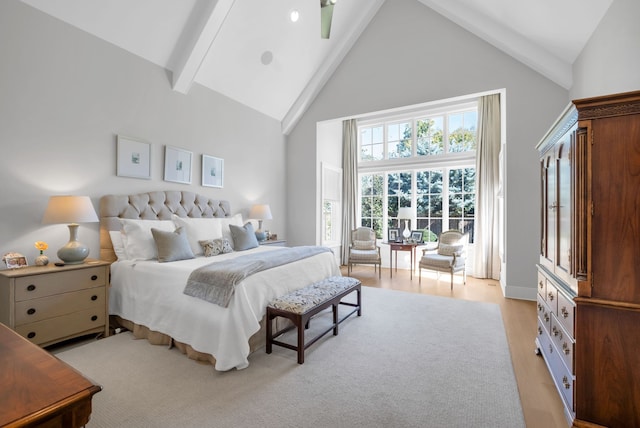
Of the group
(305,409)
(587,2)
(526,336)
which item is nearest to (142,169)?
(305,409)

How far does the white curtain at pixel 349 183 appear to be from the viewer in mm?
6703

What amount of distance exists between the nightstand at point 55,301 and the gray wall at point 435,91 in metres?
3.66

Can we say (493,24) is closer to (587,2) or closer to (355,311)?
(587,2)

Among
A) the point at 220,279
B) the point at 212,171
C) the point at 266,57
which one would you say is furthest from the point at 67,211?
the point at 266,57

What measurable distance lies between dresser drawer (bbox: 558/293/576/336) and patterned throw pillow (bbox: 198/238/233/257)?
3.22m

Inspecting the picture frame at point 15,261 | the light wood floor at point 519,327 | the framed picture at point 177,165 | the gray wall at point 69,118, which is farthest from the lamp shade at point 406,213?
the picture frame at point 15,261

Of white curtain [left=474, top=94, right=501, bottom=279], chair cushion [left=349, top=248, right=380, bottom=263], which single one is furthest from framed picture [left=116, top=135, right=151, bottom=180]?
white curtain [left=474, top=94, right=501, bottom=279]

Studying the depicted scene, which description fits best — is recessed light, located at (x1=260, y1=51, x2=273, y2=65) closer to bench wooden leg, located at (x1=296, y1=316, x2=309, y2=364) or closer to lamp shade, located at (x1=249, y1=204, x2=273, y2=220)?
lamp shade, located at (x1=249, y1=204, x2=273, y2=220)

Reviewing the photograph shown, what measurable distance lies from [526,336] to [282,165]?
4.77 meters

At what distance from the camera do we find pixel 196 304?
2.42 m

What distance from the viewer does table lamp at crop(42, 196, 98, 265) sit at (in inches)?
105

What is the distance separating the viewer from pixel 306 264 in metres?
3.27

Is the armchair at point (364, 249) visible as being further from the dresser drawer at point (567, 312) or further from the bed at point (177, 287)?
the dresser drawer at point (567, 312)

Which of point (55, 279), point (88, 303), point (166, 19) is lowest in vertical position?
point (88, 303)
